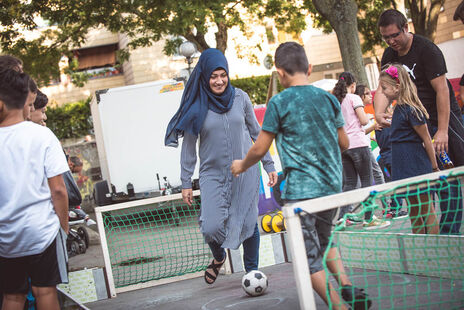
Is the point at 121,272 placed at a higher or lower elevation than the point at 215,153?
lower

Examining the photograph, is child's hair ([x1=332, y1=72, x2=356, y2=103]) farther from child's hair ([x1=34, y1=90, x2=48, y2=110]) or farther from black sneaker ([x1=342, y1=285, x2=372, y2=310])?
black sneaker ([x1=342, y1=285, x2=372, y2=310])

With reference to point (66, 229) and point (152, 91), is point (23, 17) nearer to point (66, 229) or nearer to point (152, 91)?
point (152, 91)

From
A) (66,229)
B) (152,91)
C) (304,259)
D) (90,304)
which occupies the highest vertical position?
(152,91)

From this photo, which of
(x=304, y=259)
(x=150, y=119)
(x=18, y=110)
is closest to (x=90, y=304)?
(x=18, y=110)

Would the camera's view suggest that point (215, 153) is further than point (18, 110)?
Yes

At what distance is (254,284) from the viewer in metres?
5.22

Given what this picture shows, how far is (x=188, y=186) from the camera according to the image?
18.6 ft

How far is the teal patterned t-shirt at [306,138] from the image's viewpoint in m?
3.79

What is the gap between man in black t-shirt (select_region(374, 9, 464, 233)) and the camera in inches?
191

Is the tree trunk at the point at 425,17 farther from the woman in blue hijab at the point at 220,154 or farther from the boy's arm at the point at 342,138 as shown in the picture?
the boy's arm at the point at 342,138

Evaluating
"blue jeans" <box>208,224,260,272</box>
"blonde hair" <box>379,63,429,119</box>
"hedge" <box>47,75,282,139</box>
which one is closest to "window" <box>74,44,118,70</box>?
"hedge" <box>47,75,282,139</box>

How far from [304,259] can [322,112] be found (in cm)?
106

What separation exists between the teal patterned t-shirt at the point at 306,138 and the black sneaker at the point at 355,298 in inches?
25.1

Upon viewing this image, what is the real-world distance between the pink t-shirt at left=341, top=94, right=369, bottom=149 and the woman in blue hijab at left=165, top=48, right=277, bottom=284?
2.88m
